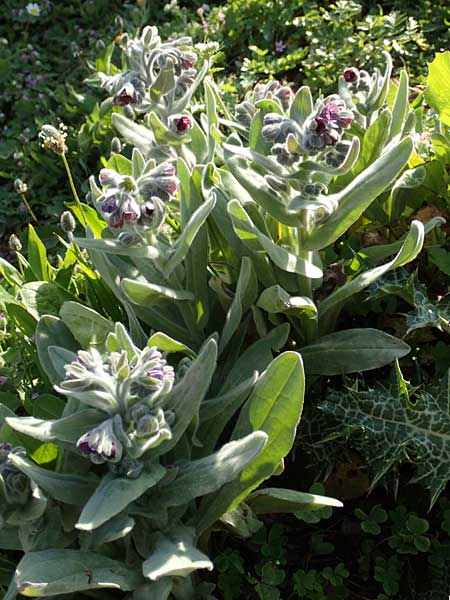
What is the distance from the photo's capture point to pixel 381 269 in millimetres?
2252

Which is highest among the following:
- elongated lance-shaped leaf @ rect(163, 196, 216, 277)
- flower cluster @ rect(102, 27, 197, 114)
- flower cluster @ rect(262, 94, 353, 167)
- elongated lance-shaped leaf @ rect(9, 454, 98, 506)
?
flower cluster @ rect(102, 27, 197, 114)

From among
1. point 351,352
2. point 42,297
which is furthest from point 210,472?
point 42,297

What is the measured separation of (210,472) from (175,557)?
212 millimetres

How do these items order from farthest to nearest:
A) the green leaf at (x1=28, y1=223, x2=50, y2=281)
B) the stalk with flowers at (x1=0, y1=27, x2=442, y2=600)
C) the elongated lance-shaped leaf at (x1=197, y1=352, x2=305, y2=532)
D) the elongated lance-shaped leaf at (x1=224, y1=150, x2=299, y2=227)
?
the green leaf at (x1=28, y1=223, x2=50, y2=281) → the elongated lance-shaped leaf at (x1=224, y1=150, x2=299, y2=227) → the elongated lance-shaped leaf at (x1=197, y1=352, x2=305, y2=532) → the stalk with flowers at (x1=0, y1=27, x2=442, y2=600)

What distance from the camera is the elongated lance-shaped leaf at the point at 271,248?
2189mm

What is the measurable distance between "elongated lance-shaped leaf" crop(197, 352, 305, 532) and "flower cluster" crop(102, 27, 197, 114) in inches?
36.3

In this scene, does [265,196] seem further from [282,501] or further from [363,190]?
[282,501]

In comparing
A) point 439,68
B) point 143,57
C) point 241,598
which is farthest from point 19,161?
point 241,598

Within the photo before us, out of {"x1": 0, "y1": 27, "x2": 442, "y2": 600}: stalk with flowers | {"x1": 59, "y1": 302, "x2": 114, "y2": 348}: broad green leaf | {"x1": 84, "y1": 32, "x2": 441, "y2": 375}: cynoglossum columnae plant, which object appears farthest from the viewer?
{"x1": 59, "y1": 302, "x2": 114, "y2": 348}: broad green leaf

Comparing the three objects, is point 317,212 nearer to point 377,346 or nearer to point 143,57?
point 377,346

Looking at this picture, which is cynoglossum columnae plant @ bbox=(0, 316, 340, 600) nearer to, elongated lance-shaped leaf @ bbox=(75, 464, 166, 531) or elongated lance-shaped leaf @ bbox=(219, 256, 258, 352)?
elongated lance-shaped leaf @ bbox=(75, 464, 166, 531)

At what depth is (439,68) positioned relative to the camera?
8.52 ft

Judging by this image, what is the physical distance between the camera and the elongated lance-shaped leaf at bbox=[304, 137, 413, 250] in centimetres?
222

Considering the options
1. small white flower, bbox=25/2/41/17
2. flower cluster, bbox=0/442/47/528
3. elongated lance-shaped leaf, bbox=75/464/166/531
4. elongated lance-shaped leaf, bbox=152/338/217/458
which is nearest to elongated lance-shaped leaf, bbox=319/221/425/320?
elongated lance-shaped leaf, bbox=152/338/217/458
